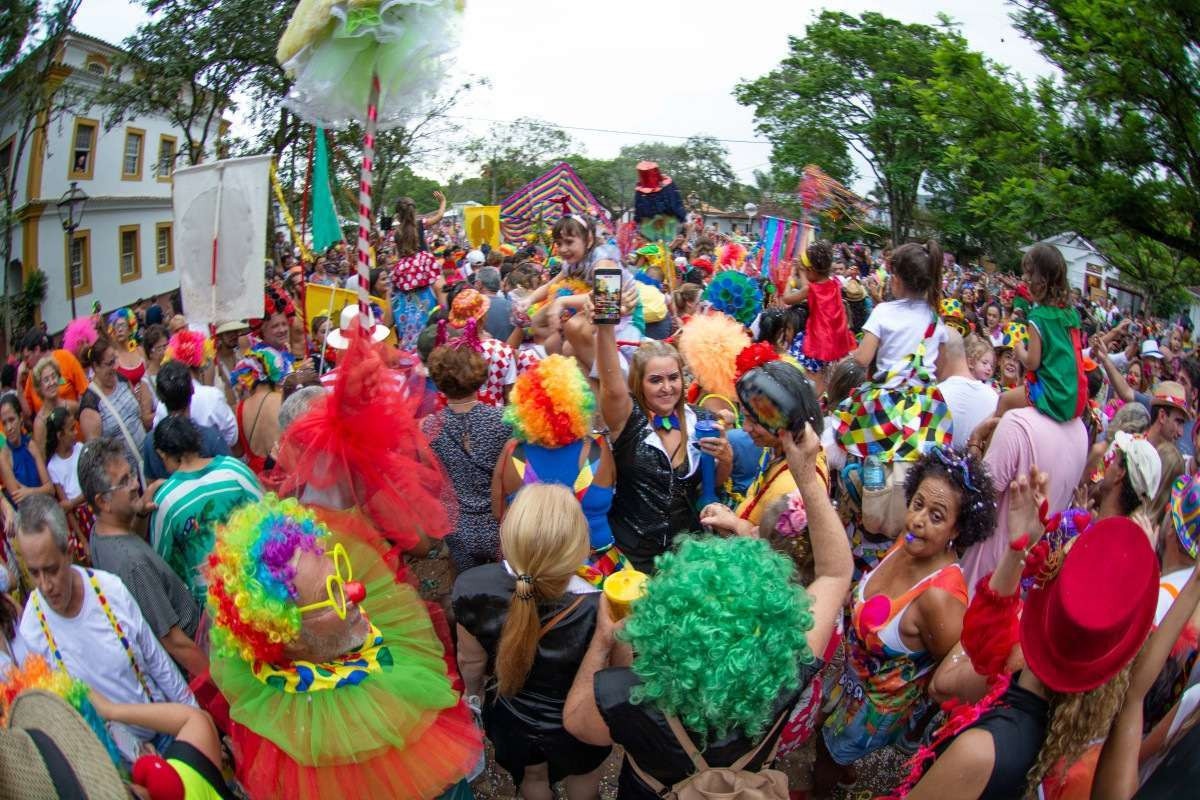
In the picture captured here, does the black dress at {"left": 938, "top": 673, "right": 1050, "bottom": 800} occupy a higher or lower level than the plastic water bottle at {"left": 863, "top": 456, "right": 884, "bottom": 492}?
higher

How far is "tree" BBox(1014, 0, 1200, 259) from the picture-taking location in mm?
9836

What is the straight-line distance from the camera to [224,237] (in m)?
6.05

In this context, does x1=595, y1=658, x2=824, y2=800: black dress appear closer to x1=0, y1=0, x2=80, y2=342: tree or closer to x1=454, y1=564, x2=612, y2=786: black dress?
x1=454, y1=564, x2=612, y2=786: black dress

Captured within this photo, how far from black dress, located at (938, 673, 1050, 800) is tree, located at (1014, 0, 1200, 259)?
10046mm

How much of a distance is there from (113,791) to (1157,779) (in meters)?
1.87

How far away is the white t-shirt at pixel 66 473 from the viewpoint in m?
5.57

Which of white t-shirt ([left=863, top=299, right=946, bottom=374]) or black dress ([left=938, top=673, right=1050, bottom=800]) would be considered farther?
white t-shirt ([left=863, top=299, right=946, bottom=374])

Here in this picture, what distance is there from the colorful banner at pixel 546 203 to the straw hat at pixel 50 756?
10435 mm

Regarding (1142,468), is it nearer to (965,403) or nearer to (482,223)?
(965,403)

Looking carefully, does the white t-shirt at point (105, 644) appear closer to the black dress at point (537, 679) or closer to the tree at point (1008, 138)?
the black dress at point (537, 679)

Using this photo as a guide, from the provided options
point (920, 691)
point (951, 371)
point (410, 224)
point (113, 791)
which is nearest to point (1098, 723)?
point (920, 691)

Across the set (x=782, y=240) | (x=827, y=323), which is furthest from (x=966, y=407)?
(x=782, y=240)

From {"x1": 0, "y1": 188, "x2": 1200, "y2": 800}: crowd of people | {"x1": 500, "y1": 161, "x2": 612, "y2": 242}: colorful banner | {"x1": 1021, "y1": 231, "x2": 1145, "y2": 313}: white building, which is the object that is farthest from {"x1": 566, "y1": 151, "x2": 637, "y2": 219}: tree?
{"x1": 0, "y1": 188, "x2": 1200, "y2": 800}: crowd of people

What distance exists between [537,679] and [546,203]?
1224 cm
